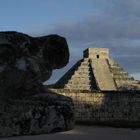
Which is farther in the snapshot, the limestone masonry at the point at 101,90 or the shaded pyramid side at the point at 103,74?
the shaded pyramid side at the point at 103,74

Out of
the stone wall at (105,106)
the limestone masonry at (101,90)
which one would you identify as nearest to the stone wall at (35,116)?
the limestone masonry at (101,90)

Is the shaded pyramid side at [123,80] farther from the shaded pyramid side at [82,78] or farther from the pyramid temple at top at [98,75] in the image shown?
the shaded pyramid side at [82,78]

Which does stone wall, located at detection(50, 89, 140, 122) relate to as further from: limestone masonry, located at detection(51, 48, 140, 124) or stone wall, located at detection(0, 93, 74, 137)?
stone wall, located at detection(0, 93, 74, 137)

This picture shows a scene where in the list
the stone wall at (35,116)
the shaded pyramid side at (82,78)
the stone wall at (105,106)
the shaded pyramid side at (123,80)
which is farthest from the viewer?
the shaded pyramid side at (123,80)

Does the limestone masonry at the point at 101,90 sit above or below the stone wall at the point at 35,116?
above

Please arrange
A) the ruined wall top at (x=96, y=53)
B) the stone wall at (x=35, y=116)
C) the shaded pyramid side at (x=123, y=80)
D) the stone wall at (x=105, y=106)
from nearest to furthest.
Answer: the stone wall at (x=35, y=116)
the stone wall at (x=105, y=106)
the shaded pyramid side at (x=123, y=80)
the ruined wall top at (x=96, y=53)

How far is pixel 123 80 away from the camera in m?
42.1

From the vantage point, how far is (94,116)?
2525 cm

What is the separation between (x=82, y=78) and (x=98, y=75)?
269 cm

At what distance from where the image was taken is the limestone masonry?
2523 cm

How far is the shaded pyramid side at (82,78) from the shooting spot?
1560 inches

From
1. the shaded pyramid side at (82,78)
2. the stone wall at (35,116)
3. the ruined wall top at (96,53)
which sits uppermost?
the ruined wall top at (96,53)

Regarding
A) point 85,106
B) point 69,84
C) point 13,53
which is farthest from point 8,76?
point 69,84

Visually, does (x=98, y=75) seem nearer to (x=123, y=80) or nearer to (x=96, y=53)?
(x=123, y=80)
